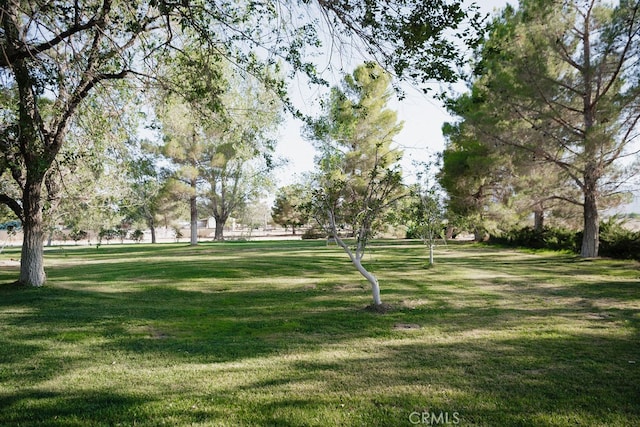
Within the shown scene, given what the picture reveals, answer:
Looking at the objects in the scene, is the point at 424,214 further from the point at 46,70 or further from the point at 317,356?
the point at 46,70

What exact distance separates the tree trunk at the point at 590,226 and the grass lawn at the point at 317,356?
28.3 feet

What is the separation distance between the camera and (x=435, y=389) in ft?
13.4

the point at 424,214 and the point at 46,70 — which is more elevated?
the point at 46,70

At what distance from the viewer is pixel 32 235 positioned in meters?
10.1

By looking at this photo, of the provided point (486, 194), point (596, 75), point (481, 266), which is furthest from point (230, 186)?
point (596, 75)

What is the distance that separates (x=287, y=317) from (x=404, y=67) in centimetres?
486

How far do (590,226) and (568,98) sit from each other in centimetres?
571

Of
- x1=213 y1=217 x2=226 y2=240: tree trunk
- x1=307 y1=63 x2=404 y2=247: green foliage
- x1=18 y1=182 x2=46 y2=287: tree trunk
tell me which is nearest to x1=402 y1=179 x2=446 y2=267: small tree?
x1=307 y1=63 x2=404 y2=247: green foliage

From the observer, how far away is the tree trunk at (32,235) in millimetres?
10070

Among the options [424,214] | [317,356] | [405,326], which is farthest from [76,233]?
[317,356]

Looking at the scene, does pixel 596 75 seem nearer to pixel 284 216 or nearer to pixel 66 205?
pixel 66 205

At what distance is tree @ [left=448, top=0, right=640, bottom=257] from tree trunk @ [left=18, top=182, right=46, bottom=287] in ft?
52.0

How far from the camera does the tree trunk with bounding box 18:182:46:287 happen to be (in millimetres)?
10070

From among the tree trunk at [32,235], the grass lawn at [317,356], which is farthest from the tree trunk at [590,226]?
the tree trunk at [32,235]
